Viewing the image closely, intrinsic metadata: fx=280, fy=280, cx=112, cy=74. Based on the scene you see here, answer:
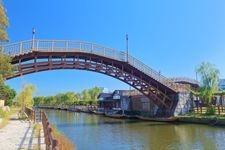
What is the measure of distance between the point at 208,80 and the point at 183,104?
24.8 feet

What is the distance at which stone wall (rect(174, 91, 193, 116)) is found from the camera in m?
48.1

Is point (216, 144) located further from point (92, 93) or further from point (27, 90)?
point (92, 93)

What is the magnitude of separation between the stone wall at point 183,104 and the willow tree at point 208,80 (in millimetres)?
5619

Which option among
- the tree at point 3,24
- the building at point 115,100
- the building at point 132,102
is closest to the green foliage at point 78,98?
the building at point 115,100

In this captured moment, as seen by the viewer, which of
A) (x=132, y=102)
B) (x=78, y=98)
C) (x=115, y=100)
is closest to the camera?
(x=132, y=102)

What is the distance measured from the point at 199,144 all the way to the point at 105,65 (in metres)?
26.1

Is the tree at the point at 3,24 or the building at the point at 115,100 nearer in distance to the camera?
the tree at the point at 3,24

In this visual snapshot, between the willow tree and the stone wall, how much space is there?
5619 mm

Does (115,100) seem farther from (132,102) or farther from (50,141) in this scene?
(50,141)

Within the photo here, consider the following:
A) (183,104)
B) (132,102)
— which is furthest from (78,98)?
(183,104)

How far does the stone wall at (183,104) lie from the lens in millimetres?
48125

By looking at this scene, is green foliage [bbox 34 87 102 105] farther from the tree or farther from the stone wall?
the tree

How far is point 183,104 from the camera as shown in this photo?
4844cm

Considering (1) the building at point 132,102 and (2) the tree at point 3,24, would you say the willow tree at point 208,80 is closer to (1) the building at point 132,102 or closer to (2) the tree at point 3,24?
(1) the building at point 132,102
